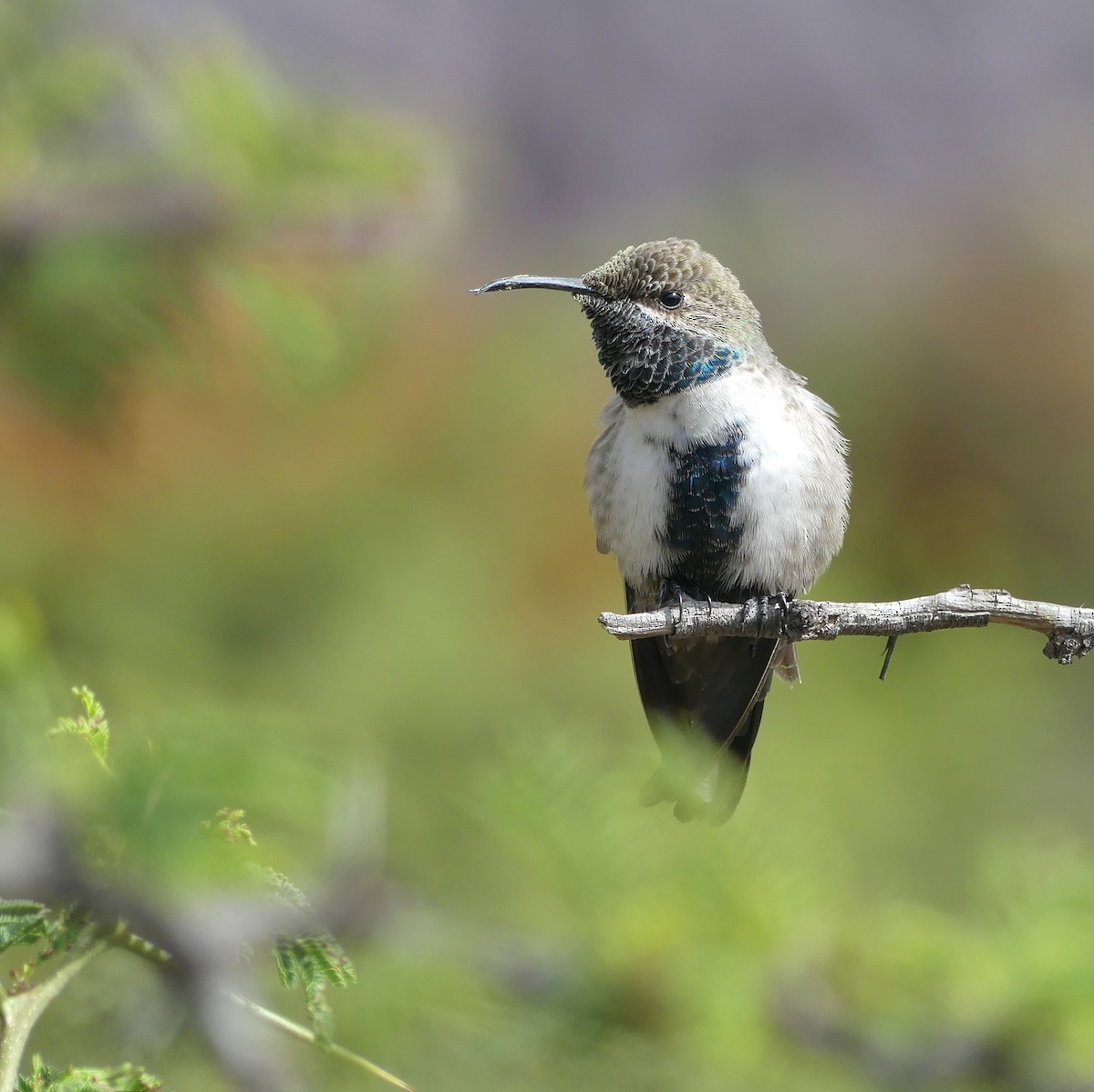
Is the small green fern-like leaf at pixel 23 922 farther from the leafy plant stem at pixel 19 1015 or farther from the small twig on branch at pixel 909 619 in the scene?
the small twig on branch at pixel 909 619

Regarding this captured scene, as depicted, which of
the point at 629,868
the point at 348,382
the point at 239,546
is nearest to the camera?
the point at 629,868

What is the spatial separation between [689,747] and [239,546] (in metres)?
2.74

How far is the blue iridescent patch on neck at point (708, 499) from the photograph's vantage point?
241 cm

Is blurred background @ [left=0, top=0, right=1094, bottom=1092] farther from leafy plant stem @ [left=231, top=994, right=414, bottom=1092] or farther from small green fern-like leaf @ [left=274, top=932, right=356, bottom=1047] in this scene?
leafy plant stem @ [left=231, top=994, right=414, bottom=1092]

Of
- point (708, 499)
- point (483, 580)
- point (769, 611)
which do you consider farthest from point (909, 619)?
point (483, 580)

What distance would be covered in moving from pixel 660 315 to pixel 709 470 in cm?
34

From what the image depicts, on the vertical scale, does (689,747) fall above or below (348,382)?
below

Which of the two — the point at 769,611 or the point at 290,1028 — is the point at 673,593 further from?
the point at 290,1028

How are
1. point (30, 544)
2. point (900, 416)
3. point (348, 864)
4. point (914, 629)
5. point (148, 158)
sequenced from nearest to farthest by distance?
1. point (914, 629)
2. point (348, 864)
3. point (148, 158)
4. point (30, 544)
5. point (900, 416)

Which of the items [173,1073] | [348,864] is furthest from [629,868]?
[173,1073]

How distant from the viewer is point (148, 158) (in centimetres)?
285

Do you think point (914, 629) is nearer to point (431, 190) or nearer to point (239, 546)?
point (431, 190)

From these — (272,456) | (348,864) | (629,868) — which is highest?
(272,456)

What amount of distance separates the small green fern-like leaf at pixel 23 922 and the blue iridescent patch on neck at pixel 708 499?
157cm
